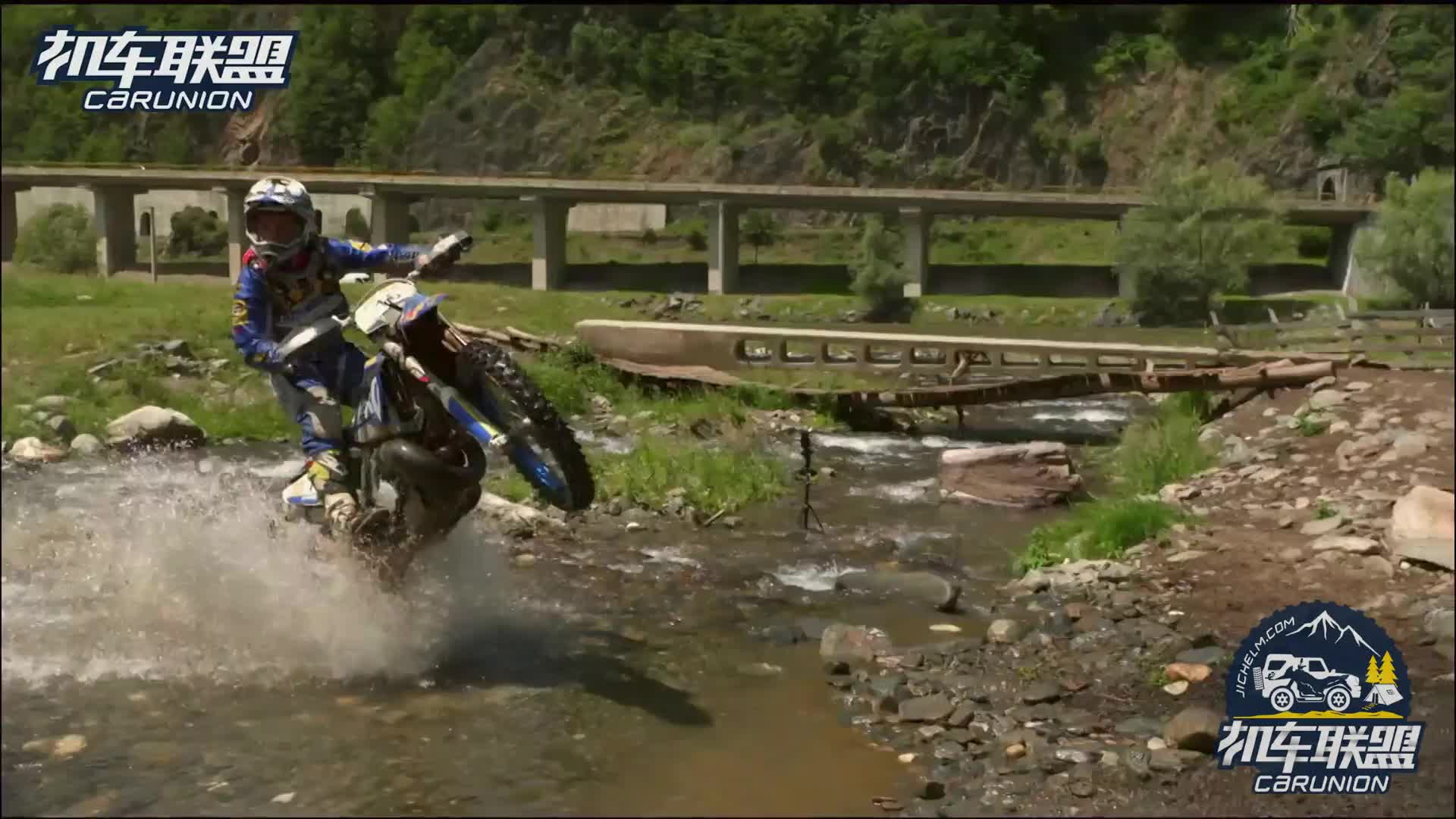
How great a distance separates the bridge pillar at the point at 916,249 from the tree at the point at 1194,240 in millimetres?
4962

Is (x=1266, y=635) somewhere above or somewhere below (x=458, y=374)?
below

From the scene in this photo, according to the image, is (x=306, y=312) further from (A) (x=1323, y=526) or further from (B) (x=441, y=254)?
(A) (x=1323, y=526)

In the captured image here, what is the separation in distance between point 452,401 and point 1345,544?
19.6 feet

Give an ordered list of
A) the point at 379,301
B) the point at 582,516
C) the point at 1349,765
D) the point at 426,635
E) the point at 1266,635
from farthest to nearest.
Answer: the point at 582,516
the point at 426,635
the point at 379,301
the point at 1266,635
the point at 1349,765

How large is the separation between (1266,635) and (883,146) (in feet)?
166

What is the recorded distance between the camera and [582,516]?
1342cm

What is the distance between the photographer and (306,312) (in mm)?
9000

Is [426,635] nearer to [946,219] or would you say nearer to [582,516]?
[582,516]

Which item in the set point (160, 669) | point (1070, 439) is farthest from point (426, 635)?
point (1070, 439)

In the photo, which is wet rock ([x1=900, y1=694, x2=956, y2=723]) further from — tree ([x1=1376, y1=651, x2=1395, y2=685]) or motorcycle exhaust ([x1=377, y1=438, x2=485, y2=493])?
motorcycle exhaust ([x1=377, y1=438, x2=485, y2=493])

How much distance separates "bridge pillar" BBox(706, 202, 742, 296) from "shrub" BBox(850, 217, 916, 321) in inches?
115

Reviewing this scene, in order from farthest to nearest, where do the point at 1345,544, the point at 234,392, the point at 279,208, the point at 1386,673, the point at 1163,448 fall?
1. the point at 234,392
2. the point at 1163,448
3. the point at 1345,544
4. the point at 279,208
5. the point at 1386,673

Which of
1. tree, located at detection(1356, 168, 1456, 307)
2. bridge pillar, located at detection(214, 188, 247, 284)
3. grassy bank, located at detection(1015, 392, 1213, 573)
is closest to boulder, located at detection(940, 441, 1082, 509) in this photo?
grassy bank, located at detection(1015, 392, 1213, 573)

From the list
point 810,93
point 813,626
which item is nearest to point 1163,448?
point 813,626
